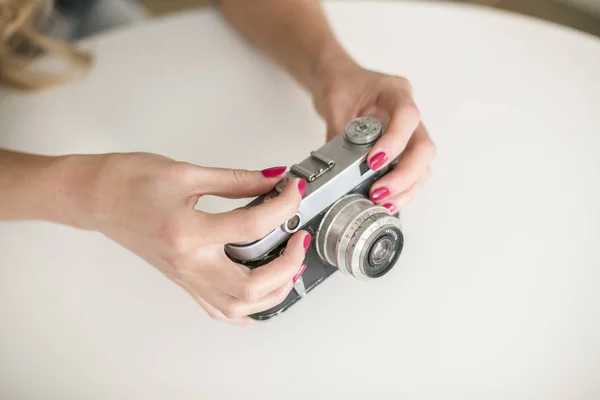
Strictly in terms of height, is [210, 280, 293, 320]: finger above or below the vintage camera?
below

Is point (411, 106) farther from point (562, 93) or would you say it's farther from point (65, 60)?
point (65, 60)

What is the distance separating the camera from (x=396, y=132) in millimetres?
607

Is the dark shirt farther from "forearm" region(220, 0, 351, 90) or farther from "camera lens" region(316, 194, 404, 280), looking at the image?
"camera lens" region(316, 194, 404, 280)

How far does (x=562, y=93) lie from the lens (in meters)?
0.81

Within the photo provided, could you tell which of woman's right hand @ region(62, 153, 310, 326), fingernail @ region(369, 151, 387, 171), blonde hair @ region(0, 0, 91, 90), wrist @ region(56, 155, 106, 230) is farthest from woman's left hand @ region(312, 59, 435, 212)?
blonde hair @ region(0, 0, 91, 90)

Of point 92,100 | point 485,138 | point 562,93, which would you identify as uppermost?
point 562,93

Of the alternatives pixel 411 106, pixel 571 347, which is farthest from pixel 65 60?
pixel 571 347

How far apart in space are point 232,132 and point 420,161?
0.28 metres

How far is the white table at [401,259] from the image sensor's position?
0.62 meters

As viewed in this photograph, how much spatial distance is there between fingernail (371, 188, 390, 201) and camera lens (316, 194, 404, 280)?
0.05ft

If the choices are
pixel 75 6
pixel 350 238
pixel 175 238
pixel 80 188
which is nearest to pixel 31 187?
pixel 80 188

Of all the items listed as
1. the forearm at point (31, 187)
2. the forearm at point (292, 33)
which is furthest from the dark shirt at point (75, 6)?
the forearm at point (31, 187)

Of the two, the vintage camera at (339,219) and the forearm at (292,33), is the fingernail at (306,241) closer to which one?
the vintage camera at (339,219)

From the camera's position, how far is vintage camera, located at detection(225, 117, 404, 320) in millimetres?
555
